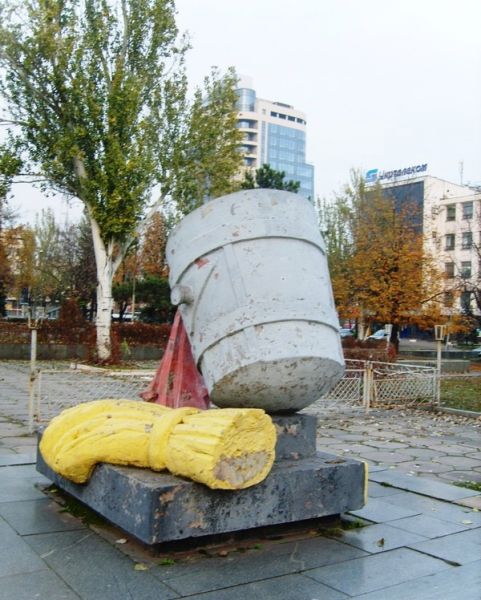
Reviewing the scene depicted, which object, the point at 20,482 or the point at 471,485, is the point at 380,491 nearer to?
the point at 471,485

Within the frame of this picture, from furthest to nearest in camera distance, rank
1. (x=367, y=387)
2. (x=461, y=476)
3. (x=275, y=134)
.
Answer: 1. (x=275, y=134)
2. (x=367, y=387)
3. (x=461, y=476)

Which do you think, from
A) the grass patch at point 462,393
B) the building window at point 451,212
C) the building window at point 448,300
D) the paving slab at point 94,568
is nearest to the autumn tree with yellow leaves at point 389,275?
the building window at point 448,300

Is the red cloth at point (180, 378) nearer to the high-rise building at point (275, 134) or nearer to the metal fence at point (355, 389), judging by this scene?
the metal fence at point (355, 389)

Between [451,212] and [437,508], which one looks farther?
[451,212]

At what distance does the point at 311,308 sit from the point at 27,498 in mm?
2592

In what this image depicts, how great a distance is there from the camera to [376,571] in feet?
12.1

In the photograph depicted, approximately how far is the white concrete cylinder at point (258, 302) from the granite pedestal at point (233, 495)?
391mm

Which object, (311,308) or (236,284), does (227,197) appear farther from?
(311,308)

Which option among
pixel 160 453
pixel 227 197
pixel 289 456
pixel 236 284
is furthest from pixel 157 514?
pixel 227 197

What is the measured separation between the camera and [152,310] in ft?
104

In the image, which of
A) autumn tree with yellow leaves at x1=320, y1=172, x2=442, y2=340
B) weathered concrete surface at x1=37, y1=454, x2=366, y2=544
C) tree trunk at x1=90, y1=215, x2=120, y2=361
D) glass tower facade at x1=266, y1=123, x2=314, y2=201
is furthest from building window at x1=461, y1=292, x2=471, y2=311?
glass tower facade at x1=266, y1=123, x2=314, y2=201

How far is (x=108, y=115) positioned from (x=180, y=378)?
18.0m

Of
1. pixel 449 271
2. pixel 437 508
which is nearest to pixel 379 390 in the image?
pixel 437 508

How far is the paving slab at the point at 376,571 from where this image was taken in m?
3.47
